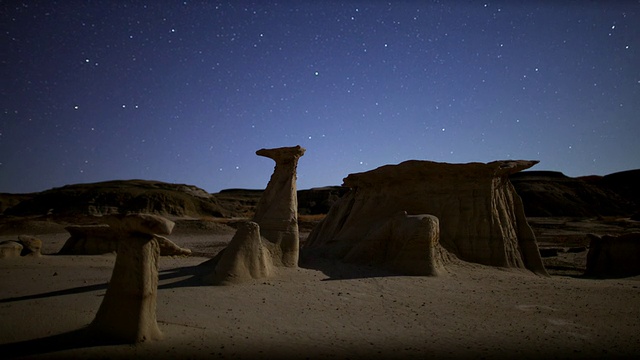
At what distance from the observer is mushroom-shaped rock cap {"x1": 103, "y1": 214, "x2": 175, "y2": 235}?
464 centimetres

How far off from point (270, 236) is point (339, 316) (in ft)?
14.8

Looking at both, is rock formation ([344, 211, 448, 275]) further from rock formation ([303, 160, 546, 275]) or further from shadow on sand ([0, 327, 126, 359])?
shadow on sand ([0, 327, 126, 359])

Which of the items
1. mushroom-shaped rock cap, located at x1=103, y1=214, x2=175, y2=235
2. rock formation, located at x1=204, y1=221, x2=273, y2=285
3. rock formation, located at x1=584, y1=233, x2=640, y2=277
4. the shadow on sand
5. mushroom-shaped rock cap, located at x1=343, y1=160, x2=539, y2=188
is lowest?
rock formation, located at x1=584, y1=233, x2=640, y2=277

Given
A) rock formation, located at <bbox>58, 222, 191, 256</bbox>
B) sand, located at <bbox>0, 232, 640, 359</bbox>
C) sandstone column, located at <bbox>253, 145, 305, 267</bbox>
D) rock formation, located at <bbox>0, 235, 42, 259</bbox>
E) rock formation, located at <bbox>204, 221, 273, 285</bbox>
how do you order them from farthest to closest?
1. rock formation, located at <bbox>58, 222, 191, 256</bbox>
2. rock formation, located at <bbox>0, 235, 42, 259</bbox>
3. sandstone column, located at <bbox>253, 145, 305, 267</bbox>
4. rock formation, located at <bbox>204, 221, 273, 285</bbox>
5. sand, located at <bbox>0, 232, 640, 359</bbox>

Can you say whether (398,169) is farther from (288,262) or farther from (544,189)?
(544,189)

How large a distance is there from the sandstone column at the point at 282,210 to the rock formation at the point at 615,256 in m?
10.6

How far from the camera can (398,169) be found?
14.0 meters

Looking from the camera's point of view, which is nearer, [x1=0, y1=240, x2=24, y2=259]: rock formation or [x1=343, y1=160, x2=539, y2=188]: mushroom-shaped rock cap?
[x1=0, y1=240, x2=24, y2=259]: rock formation

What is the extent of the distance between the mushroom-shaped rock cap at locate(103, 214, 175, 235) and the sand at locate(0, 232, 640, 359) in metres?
1.37

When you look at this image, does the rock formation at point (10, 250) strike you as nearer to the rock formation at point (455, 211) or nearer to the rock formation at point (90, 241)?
the rock formation at point (90, 241)

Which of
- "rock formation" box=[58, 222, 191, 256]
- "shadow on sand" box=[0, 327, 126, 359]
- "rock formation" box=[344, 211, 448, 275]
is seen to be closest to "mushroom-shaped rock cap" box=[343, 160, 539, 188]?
"rock formation" box=[344, 211, 448, 275]

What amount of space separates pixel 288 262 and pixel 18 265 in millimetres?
8035

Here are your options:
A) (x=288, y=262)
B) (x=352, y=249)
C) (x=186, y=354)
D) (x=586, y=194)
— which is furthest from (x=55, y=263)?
(x=586, y=194)

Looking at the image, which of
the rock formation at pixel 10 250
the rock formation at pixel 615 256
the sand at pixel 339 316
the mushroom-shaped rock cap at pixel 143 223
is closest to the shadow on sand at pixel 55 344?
the sand at pixel 339 316
